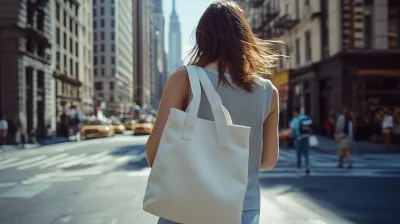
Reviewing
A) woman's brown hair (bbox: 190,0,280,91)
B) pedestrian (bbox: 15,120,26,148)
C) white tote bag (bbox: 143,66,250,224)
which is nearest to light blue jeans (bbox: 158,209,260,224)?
white tote bag (bbox: 143,66,250,224)

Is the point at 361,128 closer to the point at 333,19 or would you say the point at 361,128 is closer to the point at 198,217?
the point at 333,19

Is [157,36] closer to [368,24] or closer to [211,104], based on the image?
[211,104]

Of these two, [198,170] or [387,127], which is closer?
[198,170]

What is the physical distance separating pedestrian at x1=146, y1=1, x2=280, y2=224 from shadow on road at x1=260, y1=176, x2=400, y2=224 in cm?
448

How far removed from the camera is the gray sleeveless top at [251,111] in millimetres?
1974

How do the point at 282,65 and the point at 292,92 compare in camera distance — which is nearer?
the point at 292,92

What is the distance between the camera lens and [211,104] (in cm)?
181

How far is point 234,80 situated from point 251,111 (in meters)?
0.17

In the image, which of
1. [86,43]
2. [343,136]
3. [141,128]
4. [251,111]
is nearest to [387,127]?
[343,136]

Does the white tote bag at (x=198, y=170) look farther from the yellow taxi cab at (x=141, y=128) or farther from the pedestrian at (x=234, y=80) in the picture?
the yellow taxi cab at (x=141, y=128)

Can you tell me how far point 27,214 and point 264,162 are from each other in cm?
464

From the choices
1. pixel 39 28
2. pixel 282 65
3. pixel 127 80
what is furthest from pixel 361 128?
pixel 39 28

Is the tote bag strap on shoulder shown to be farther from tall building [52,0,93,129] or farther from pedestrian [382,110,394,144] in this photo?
pedestrian [382,110,394,144]

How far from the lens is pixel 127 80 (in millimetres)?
7395
